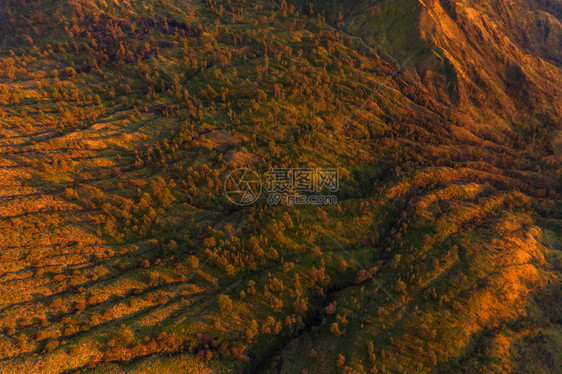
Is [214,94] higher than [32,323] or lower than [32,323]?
higher

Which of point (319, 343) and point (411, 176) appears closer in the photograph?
point (319, 343)

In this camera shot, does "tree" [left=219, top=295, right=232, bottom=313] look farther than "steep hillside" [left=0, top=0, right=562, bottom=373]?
Yes

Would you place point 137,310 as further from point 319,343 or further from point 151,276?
point 319,343

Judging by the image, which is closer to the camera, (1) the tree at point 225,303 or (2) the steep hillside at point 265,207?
(2) the steep hillside at point 265,207

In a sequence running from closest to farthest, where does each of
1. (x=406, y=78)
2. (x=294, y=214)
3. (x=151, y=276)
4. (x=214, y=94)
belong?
(x=151, y=276) → (x=294, y=214) → (x=214, y=94) → (x=406, y=78)

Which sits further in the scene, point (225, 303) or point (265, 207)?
point (265, 207)

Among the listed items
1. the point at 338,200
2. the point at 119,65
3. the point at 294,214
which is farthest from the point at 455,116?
the point at 119,65

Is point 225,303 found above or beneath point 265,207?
beneath

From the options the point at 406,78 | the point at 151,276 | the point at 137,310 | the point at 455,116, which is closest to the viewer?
the point at 137,310
